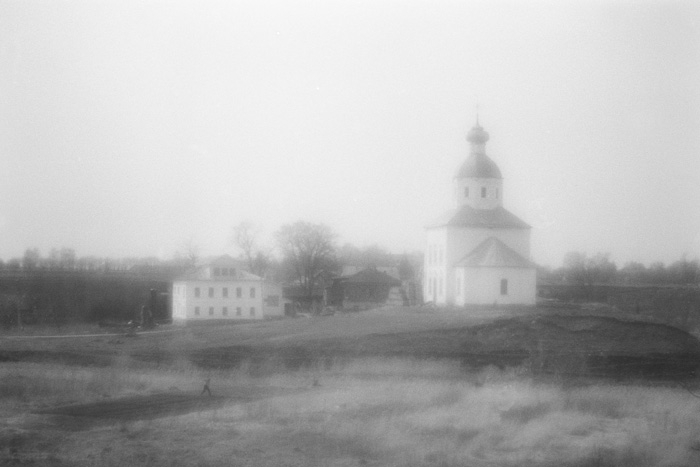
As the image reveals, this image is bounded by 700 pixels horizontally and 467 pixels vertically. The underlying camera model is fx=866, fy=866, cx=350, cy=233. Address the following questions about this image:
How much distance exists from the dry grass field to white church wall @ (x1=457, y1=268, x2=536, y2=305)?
15.2 m

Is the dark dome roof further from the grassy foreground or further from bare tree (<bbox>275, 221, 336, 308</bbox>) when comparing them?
the grassy foreground

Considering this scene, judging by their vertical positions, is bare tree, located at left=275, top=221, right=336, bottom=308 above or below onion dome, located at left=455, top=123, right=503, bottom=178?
below

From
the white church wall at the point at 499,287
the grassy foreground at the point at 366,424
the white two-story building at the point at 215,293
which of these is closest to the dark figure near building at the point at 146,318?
the white two-story building at the point at 215,293

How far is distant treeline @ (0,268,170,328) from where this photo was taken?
35.8 metres

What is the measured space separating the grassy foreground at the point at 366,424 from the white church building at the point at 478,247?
1740 cm

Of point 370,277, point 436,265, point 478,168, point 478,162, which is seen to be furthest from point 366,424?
point 370,277

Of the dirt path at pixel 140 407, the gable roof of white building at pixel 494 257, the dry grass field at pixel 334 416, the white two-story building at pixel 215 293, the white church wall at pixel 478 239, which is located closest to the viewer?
the dry grass field at pixel 334 416

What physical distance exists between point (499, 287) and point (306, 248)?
10.1 m

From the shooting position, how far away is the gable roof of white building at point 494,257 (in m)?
43.3

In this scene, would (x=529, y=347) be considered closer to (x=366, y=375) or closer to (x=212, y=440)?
(x=366, y=375)

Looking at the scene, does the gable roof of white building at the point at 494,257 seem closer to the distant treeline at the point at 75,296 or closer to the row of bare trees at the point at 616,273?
the row of bare trees at the point at 616,273

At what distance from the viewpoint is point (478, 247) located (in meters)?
45.6

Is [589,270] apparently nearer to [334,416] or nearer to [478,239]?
[478,239]

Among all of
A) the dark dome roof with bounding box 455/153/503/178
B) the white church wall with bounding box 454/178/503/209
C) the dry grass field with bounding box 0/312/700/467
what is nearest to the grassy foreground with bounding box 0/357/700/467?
the dry grass field with bounding box 0/312/700/467
